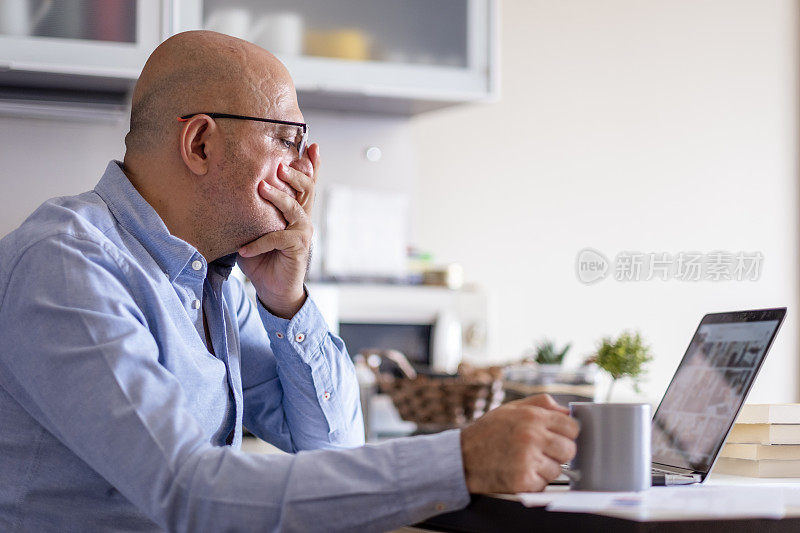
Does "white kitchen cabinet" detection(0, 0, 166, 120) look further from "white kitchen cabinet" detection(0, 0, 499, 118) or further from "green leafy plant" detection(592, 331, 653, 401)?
"green leafy plant" detection(592, 331, 653, 401)

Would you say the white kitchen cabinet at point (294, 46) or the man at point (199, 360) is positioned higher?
the white kitchen cabinet at point (294, 46)

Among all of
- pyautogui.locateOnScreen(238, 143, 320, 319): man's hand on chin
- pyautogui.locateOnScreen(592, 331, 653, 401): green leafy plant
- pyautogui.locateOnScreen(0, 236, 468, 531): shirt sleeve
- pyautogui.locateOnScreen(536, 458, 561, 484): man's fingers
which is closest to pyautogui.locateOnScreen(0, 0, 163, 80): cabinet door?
pyautogui.locateOnScreen(238, 143, 320, 319): man's hand on chin

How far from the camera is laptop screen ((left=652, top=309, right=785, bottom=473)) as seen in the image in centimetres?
103

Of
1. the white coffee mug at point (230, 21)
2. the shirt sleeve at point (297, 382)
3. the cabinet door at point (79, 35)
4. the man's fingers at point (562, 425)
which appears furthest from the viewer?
the white coffee mug at point (230, 21)

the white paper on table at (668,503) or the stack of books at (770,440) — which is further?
the stack of books at (770,440)

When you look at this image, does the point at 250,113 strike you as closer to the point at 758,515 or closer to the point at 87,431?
the point at 87,431

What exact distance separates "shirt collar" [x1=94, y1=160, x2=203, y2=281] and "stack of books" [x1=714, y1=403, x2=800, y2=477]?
66 centimetres

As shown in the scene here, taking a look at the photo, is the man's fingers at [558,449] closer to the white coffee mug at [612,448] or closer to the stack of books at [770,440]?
the white coffee mug at [612,448]

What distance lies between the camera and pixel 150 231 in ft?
3.76

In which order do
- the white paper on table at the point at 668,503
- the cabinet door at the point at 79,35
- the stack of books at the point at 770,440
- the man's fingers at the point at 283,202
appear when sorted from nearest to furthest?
the white paper on table at the point at 668,503 → the stack of books at the point at 770,440 → the man's fingers at the point at 283,202 → the cabinet door at the point at 79,35

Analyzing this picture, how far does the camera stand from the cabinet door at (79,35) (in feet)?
8.09

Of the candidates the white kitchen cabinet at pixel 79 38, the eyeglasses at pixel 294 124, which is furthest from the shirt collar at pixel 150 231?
the white kitchen cabinet at pixel 79 38

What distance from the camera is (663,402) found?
3.93ft

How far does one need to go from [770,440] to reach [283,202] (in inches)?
25.3
